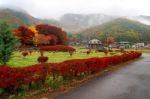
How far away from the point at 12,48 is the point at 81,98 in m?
18.7

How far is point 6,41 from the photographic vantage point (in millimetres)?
28609

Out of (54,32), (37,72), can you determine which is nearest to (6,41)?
(37,72)

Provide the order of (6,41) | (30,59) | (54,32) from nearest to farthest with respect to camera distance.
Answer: (6,41)
(30,59)
(54,32)

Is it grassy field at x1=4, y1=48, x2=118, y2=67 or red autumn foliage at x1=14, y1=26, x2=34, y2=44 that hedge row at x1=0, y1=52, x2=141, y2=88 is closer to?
grassy field at x1=4, y1=48, x2=118, y2=67

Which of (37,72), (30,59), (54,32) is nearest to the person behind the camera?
(37,72)

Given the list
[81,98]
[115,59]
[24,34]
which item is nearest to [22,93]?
[81,98]

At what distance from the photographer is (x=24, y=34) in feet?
303

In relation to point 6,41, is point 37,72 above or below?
below

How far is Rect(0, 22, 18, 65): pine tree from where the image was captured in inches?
1086

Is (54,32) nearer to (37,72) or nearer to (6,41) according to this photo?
(6,41)

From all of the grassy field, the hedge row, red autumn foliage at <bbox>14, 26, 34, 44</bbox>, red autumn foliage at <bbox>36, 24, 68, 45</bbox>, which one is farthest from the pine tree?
red autumn foliage at <bbox>36, 24, 68, 45</bbox>

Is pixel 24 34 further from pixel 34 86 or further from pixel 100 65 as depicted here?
pixel 34 86

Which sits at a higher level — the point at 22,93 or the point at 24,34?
the point at 24,34

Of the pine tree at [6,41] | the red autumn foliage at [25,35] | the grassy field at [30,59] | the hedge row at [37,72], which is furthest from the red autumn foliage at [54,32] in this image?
the hedge row at [37,72]
